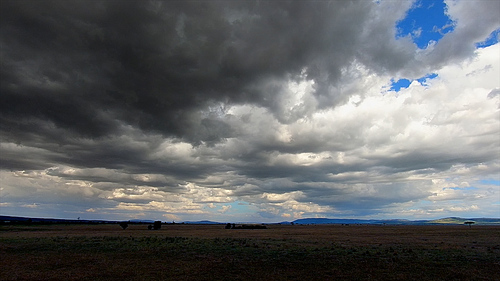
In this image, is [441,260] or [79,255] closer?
[441,260]

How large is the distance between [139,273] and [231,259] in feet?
27.8

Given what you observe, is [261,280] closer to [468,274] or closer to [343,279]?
[343,279]

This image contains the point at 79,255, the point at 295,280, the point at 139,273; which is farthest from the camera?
the point at 79,255

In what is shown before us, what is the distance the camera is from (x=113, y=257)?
29734 millimetres

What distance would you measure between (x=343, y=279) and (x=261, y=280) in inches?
200

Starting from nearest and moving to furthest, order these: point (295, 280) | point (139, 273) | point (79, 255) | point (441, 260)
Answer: point (295, 280)
point (139, 273)
point (441, 260)
point (79, 255)

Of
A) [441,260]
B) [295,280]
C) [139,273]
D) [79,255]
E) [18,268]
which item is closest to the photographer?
[295,280]

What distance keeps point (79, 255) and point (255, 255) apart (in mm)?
17380

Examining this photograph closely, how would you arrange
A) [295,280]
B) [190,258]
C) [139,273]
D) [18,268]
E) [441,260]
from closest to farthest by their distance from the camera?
[295,280] → [139,273] → [18,268] → [441,260] → [190,258]

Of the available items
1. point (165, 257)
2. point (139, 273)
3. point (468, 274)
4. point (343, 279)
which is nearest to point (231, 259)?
point (165, 257)

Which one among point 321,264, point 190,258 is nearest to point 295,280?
point 321,264

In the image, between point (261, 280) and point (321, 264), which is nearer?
point (261, 280)

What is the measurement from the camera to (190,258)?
2877 cm

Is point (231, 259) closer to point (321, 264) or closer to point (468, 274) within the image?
point (321, 264)
